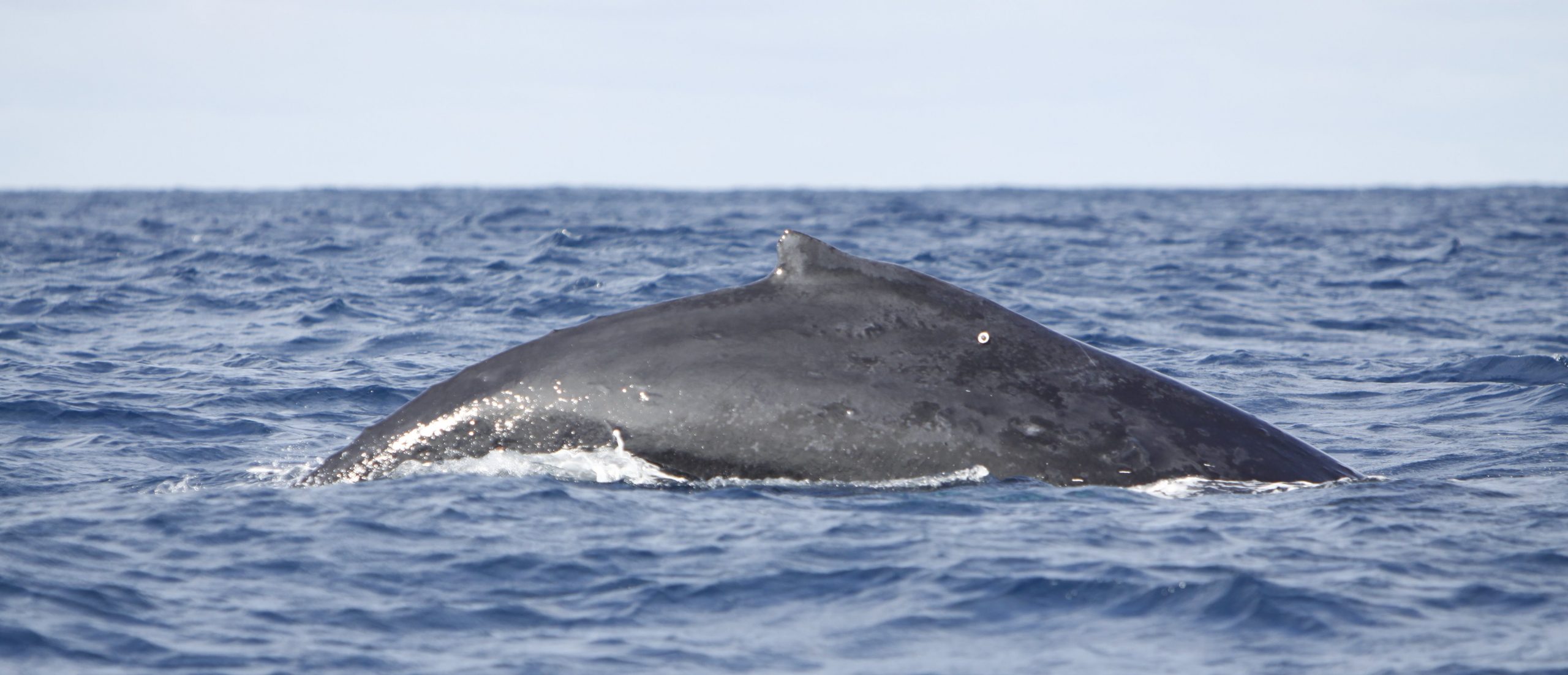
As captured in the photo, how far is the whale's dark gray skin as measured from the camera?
8.17 metres

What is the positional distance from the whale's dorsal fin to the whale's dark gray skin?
10 millimetres

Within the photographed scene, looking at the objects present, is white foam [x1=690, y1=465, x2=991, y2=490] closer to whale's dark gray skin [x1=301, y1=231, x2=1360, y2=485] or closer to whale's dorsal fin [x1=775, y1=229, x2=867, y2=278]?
whale's dark gray skin [x1=301, y1=231, x2=1360, y2=485]

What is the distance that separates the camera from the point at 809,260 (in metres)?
8.39

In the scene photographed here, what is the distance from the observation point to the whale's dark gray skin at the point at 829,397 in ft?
26.8

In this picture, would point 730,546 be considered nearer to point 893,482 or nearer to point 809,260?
point 893,482

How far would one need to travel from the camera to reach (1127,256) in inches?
1276

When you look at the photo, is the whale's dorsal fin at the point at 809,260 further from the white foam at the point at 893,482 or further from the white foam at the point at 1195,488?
the white foam at the point at 1195,488

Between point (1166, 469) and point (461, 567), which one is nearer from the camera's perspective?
point (461, 567)

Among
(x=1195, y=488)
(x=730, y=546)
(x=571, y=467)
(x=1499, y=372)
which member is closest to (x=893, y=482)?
(x=730, y=546)

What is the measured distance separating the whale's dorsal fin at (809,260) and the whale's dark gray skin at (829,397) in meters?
0.01

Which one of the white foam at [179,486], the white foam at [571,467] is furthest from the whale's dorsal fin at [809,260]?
the white foam at [179,486]

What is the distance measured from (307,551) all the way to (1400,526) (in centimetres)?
562

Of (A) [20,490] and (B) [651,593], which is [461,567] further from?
(A) [20,490]

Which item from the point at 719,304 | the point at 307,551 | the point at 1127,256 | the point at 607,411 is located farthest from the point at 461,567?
Answer: the point at 1127,256
